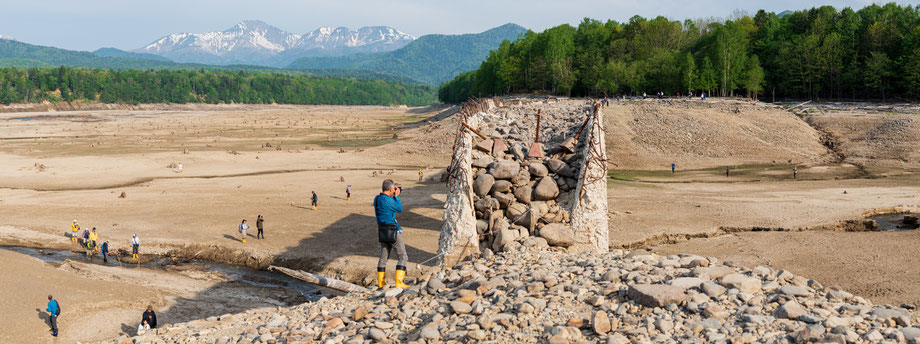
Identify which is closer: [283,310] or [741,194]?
[283,310]

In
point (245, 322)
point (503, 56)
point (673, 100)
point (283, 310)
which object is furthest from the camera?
point (503, 56)

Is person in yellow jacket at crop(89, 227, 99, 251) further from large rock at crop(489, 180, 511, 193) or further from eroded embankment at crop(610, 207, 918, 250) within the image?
eroded embankment at crop(610, 207, 918, 250)

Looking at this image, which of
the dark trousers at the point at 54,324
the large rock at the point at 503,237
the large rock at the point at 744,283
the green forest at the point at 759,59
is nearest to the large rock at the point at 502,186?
the large rock at the point at 503,237

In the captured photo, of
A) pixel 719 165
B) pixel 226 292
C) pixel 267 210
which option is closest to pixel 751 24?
pixel 719 165

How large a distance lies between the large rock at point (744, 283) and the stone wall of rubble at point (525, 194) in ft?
18.3

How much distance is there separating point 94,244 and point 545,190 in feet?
70.6

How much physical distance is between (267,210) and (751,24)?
99312mm

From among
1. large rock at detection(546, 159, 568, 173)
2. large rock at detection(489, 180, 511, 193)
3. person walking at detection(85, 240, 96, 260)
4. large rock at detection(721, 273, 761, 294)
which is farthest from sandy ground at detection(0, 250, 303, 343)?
large rock at detection(721, 273, 761, 294)

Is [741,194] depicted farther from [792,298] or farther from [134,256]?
[134,256]

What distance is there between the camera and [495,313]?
8.16m

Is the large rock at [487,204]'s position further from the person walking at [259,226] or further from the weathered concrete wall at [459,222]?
the person walking at [259,226]

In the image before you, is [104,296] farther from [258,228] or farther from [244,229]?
[258,228]

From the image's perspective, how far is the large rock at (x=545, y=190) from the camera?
15.6m

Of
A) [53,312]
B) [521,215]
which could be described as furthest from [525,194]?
[53,312]
